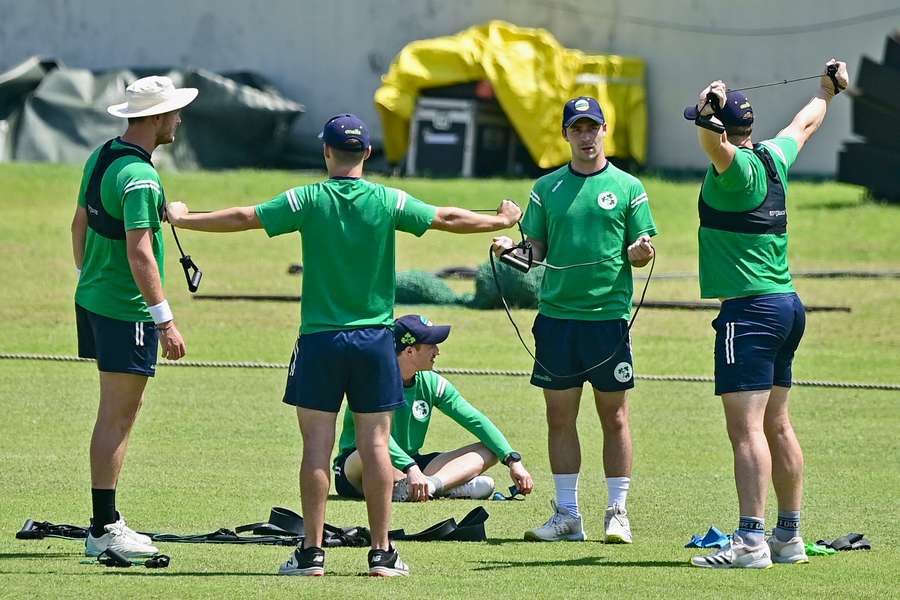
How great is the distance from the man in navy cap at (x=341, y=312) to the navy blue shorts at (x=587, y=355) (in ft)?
3.78

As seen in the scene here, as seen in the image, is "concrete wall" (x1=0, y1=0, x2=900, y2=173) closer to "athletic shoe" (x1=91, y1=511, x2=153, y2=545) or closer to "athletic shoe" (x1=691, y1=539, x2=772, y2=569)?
"athletic shoe" (x1=691, y1=539, x2=772, y2=569)

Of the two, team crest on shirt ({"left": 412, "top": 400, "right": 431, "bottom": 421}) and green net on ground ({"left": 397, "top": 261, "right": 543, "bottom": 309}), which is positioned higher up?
team crest on shirt ({"left": 412, "top": 400, "right": 431, "bottom": 421})

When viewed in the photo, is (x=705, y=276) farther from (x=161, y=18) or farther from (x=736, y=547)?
(x=161, y=18)

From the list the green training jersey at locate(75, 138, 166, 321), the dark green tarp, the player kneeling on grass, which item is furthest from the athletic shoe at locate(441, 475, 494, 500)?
the dark green tarp

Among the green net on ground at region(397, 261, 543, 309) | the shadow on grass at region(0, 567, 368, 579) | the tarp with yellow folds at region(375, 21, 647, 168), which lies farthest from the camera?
the tarp with yellow folds at region(375, 21, 647, 168)

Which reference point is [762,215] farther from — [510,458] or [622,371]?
[510,458]

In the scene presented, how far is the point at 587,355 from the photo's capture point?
747cm

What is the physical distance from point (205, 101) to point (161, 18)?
142 inches

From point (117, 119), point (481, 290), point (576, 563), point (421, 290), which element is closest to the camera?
point (576, 563)

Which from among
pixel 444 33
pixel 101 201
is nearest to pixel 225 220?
pixel 101 201

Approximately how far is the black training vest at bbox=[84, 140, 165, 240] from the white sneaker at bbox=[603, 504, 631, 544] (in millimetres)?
2503

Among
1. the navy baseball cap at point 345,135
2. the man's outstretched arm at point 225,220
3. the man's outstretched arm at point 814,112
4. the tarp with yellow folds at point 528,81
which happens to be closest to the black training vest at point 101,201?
the man's outstretched arm at point 225,220

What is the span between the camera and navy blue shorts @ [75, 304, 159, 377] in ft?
22.3

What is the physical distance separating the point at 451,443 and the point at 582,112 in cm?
312
